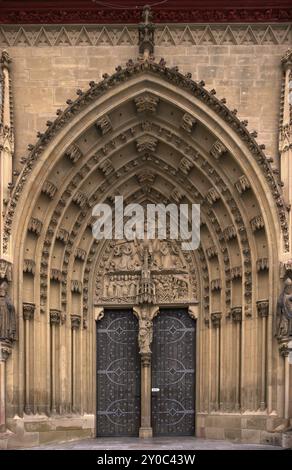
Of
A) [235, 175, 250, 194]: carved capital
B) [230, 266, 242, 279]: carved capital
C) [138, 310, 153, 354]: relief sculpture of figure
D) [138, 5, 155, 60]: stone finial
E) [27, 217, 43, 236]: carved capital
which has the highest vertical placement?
[138, 5, 155, 60]: stone finial

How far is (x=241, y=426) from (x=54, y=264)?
4.61 m

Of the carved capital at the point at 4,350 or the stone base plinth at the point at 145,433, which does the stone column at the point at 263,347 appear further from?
the carved capital at the point at 4,350

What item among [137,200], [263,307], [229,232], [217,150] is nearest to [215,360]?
[263,307]

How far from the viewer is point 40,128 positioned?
15.9 m

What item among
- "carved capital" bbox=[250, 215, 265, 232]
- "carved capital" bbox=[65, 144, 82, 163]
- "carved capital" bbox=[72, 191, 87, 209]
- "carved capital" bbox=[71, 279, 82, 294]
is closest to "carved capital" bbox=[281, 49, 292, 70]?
"carved capital" bbox=[250, 215, 265, 232]

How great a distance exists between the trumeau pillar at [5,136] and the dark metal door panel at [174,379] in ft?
13.6

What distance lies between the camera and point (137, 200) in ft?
57.6

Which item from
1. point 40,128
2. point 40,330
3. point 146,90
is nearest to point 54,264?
point 40,330

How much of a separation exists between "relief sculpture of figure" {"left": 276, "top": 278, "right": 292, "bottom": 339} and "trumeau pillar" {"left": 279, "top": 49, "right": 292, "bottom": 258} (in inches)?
41.9

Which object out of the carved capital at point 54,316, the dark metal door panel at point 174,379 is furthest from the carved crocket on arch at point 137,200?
the dark metal door panel at point 174,379

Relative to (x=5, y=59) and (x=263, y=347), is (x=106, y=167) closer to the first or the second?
(x=5, y=59)

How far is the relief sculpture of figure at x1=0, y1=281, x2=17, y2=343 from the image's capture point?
14.8 metres

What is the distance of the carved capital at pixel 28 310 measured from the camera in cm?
1545

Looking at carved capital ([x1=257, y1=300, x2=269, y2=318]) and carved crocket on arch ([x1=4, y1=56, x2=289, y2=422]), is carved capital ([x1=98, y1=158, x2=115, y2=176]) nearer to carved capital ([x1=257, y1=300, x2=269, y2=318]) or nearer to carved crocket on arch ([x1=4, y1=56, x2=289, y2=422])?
carved crocket on arch ([x1=4, y1=56, x2=289, y2=422])
